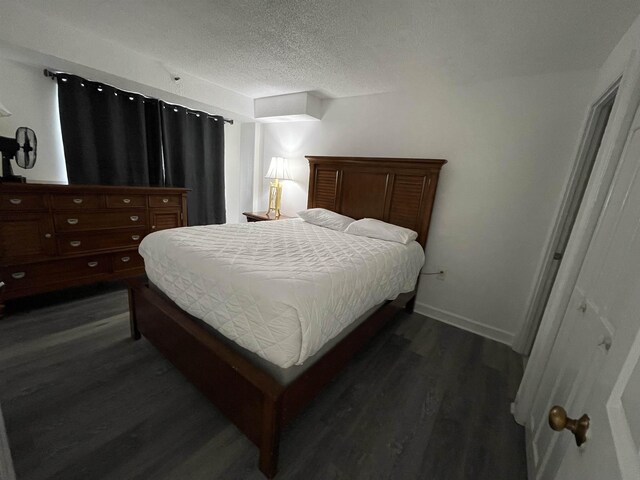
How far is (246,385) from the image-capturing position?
46.4 inches

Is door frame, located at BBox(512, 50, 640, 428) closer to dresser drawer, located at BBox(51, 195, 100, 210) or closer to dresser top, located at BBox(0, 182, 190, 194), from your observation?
dresser top, located at BBox(0, 182, 190, 194)

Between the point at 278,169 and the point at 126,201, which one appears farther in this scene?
the point at 278,169

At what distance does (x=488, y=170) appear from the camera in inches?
93.4

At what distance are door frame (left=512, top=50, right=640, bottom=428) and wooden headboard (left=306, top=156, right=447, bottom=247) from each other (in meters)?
1.34

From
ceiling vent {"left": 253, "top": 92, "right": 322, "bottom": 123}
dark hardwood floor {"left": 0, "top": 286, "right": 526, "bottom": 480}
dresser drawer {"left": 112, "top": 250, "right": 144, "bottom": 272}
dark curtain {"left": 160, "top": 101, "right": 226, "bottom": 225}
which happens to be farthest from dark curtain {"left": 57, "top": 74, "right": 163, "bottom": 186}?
dark hardwood floor {"left": 0, "top": 286, "right": 526, "bottom": 480}

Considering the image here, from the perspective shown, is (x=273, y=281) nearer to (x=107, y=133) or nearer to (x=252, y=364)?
(x=252, y=364)

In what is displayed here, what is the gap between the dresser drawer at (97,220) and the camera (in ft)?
7.43

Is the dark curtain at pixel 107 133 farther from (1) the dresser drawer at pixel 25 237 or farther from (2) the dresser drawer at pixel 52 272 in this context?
(2) the dresser drawer at pixel 52 272

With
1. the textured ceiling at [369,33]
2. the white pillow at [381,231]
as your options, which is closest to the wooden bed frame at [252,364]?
the white pillow at [381,231]

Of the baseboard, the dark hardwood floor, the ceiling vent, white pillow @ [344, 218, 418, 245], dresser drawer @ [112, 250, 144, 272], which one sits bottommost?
the dark hardwood floor

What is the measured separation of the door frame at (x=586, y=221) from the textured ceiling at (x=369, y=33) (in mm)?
476

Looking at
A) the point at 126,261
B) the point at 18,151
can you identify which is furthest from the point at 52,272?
the point at 18,151

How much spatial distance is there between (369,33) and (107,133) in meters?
2.86

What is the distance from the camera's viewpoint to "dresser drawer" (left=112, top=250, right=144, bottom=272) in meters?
2.66
